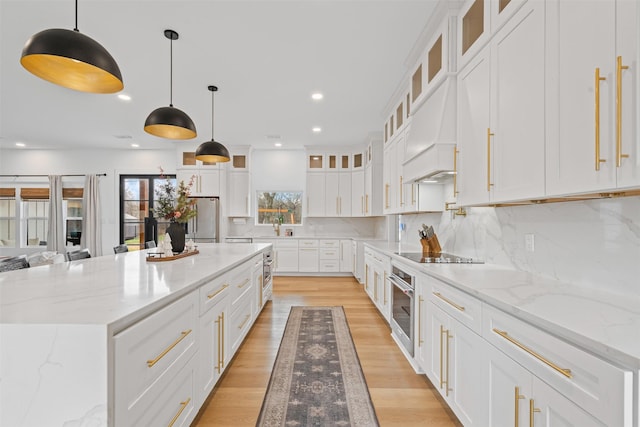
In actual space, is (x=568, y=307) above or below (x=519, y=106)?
below

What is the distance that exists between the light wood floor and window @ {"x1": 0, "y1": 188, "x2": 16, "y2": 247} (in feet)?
22.0

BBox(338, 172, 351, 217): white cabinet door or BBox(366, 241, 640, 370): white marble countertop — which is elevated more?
BBox(338, 172, 351, 217): white cabinet door

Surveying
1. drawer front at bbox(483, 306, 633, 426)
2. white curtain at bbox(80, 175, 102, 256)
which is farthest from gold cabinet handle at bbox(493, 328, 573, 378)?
white curtain at bbox(80, 175, 102, 256)

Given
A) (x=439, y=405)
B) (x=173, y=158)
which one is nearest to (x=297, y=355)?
(x=439, y=405)

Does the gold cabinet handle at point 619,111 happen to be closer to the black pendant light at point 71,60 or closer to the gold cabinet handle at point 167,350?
the gold cabinet handle at point 167,350

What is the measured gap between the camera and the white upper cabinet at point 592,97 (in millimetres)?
992

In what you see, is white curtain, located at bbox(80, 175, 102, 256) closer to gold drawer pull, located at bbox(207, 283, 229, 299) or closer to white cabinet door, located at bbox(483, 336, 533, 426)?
gold drawer pull, located at bbox(207, 283, 229, 299)

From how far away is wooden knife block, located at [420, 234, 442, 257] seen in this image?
2953 mm

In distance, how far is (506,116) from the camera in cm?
169

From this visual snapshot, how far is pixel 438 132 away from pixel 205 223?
513cm

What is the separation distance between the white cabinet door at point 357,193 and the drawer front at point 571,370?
5.12 metres

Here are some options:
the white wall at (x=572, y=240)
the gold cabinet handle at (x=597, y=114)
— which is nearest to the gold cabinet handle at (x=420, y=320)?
the white wall at (x=572, y=240)

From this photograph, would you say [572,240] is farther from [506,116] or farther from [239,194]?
[239,194]

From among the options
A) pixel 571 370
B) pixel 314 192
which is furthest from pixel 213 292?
pixel 314 192
